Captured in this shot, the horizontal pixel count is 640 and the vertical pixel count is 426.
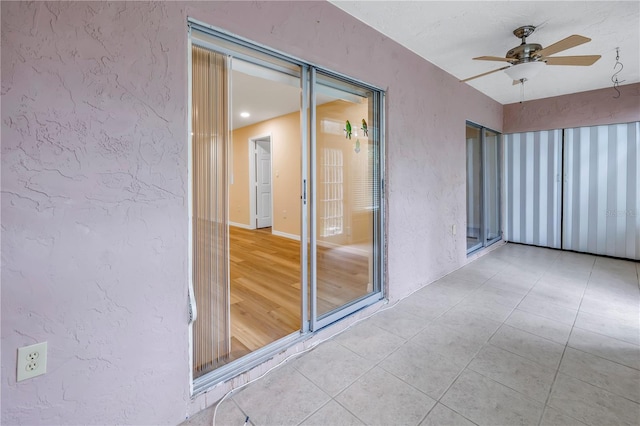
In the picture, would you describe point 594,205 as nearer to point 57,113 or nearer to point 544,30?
point 544,30

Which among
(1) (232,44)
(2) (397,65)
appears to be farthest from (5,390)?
(2) (397,65)

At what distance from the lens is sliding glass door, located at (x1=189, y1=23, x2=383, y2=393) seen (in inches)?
63.4

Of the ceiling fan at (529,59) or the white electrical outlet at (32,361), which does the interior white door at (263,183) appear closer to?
the ceiling fan at (529,59)

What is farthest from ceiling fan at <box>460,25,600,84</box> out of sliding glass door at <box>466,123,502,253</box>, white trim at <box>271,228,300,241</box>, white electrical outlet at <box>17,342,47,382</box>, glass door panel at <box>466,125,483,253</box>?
white trim at <box>271,228,300,241</box>

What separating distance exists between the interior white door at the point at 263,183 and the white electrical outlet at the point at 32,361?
6.08m

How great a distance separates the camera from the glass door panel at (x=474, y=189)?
4.32 metres

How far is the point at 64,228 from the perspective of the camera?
1107 millimetres

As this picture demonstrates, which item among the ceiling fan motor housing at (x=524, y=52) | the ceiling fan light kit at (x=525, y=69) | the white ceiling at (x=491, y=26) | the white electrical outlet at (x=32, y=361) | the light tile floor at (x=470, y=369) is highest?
the white ceiling at (x=491, y=26)

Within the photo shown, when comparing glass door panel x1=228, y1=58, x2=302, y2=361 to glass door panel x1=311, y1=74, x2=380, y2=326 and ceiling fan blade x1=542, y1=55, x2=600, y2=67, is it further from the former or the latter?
ceiling fan blade x1=542, y1=55, x2=600, y2=67

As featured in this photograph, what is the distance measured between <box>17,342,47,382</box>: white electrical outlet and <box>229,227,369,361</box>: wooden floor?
3.03ft

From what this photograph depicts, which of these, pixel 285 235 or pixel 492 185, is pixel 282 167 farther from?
pixel 492 185

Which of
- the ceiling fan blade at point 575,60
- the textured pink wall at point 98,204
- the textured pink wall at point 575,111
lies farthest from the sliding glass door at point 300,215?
the textured pink wall at point 575,111

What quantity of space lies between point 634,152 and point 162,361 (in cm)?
591

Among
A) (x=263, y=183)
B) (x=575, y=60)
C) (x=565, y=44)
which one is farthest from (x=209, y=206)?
(x=263, y=183)
